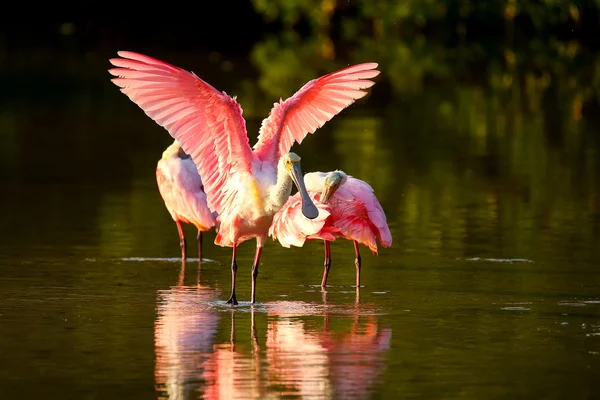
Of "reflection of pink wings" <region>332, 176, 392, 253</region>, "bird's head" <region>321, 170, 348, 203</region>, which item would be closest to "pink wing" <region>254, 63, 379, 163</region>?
"bird's head" <region>321, 170, 348, 203</region>

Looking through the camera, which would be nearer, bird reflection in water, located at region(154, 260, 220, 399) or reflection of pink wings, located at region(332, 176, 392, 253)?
bird reflection in water, located at region(154, 260, 220, 399)

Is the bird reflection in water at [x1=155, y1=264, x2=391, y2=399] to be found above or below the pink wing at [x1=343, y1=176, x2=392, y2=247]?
below

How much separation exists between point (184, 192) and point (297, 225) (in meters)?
2.21

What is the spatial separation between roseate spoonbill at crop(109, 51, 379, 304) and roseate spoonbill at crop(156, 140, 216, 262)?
2.00 m

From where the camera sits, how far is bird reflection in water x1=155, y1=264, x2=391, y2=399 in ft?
29.7

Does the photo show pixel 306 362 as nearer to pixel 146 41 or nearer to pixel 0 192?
pixel 0 192

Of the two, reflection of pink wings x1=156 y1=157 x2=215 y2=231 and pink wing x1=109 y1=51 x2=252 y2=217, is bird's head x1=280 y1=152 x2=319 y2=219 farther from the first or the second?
reflection of pink wings x1=156 y1=157 x2=215 y2=231

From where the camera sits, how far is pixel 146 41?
52781 millimetres

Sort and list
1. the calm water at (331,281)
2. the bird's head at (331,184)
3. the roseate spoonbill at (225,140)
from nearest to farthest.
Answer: the calm water at (331,281), the roseate spoonbill at (225,140), the bird's head at (331,184)

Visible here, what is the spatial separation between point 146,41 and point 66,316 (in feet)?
138

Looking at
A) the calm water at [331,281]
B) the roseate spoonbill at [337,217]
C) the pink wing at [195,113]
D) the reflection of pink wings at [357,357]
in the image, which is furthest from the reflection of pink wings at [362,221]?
the reflection of pink wings at [357,357]

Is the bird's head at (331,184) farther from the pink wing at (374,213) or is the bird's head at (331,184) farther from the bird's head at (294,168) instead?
the bird's head at (294,168)

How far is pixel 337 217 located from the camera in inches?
516

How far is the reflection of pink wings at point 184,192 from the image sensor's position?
48.0 ft
